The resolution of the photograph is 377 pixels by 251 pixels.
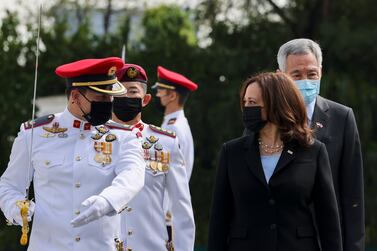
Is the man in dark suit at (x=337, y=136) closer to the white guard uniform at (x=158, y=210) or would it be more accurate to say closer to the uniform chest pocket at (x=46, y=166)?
the white guard uniform at (x=158, y=210)

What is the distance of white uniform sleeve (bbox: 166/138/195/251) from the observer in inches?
282

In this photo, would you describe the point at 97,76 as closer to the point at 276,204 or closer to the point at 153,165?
the point at 276,204

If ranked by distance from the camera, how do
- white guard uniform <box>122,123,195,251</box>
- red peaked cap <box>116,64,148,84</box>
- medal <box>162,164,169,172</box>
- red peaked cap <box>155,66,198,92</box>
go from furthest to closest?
red peaked cap <box>155,66,198,92</box> < red peaked cap <box>116,64,148,84</box> < medal <box>162,164,169,172</box> < white guard uniform <box>122,123,195,251</box>

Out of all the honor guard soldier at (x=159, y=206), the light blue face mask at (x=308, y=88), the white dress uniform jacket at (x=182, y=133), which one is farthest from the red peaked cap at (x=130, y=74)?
the white dress uniform jacket at (x=182, y=133)

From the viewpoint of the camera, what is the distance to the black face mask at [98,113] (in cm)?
578

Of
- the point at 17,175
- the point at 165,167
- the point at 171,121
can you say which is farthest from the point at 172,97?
the point at 17,175

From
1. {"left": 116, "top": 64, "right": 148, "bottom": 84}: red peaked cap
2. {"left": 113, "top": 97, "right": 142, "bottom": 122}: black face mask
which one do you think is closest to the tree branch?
{"left": 116, "top": 64, "right": 148, "bottom": 84}: red peaked cap

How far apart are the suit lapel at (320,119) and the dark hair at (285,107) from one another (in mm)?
798

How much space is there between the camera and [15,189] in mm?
5777

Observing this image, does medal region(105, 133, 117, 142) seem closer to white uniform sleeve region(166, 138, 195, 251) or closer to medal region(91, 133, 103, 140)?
medal region(91, 133, 103, 140)

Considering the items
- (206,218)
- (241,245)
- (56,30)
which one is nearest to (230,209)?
(241,245)

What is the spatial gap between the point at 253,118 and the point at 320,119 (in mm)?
987

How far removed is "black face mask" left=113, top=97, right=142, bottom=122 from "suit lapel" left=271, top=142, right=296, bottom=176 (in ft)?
7.14

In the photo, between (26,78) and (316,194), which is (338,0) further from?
(316,194)
